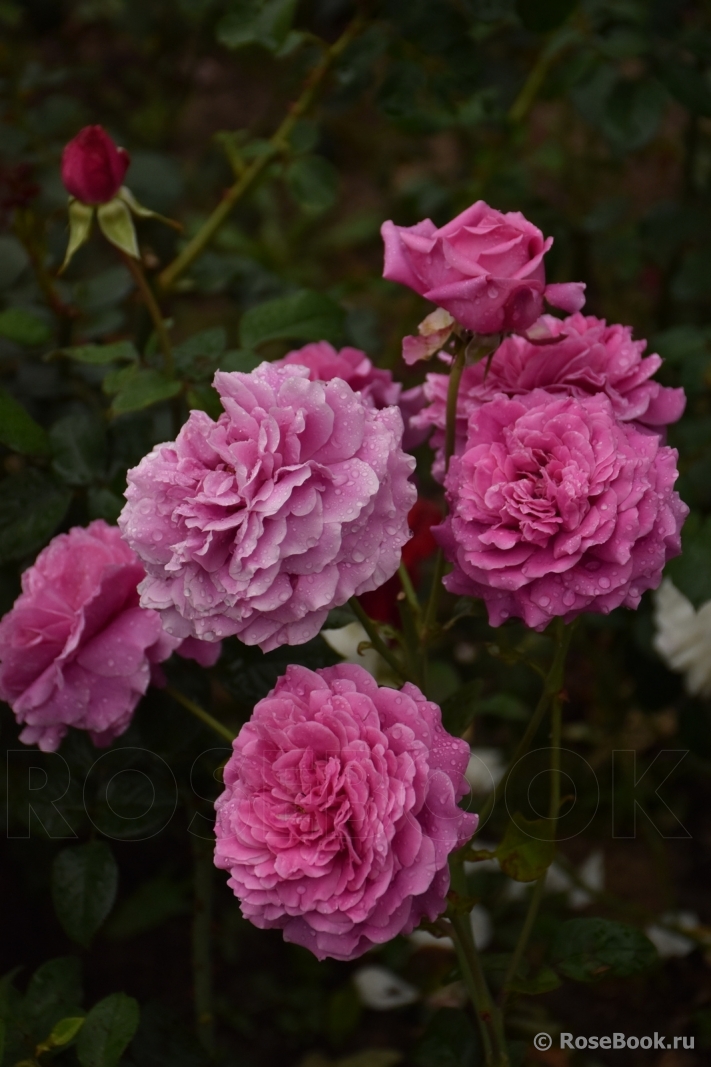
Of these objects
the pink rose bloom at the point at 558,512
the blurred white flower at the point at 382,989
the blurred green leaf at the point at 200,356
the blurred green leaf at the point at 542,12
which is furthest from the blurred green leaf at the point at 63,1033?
the blurred green leaf at the point at 542,12

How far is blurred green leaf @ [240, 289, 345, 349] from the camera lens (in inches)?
39.5

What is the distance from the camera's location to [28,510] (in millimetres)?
931

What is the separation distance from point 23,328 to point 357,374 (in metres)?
0.41

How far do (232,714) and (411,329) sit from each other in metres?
0.81

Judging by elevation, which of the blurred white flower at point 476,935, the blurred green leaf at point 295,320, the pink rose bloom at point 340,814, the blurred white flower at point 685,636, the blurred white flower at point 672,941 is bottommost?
the blurred white flower at point 672,941

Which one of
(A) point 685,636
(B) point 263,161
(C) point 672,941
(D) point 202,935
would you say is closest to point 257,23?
(B) point 263,161

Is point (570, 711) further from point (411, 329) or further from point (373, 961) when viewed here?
point (411, 329)

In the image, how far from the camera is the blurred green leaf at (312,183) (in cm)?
123

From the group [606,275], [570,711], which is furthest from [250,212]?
[570,711]

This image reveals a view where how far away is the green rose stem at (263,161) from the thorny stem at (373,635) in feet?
2.30

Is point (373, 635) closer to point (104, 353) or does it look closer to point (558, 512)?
point (558, 512)

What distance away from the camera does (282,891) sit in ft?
2.09

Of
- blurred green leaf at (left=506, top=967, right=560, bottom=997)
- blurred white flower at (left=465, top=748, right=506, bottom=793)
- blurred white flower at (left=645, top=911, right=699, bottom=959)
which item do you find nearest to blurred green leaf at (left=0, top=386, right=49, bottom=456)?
blurred green leaf at (left=506, top=967, right=560, bottom=997)

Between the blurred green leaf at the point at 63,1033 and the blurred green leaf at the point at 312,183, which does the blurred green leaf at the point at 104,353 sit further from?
the blurred green leaf at the point at 63,1033
